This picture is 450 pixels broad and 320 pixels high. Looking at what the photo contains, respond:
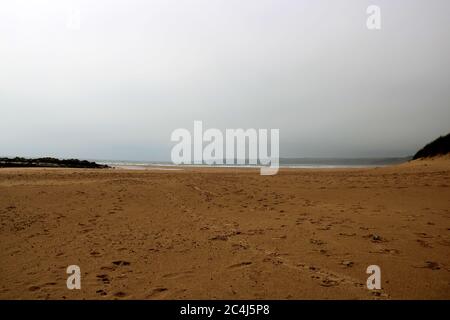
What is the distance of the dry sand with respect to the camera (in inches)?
173

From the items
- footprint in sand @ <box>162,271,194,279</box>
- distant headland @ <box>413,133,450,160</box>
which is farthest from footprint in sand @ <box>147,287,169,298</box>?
distant headland @ <box>413,133,450,160</box>

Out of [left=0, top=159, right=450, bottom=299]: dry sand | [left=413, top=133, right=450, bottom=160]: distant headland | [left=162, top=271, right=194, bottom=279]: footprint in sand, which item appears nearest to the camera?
[left=0, top=159, right=450, bottom=299]: dry sand

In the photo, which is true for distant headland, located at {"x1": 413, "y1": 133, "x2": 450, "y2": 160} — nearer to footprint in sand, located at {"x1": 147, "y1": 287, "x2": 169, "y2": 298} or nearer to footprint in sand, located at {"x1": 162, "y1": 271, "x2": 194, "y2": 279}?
footprint in sand, located at {"x1": 162, "y1": 271, "x2": 194, "y2": 279}

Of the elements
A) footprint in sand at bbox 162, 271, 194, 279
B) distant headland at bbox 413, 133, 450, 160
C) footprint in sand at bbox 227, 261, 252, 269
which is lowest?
footprint in sand at bbox 162, 271, 194, 279

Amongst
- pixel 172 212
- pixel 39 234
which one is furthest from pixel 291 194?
pixel 39 234

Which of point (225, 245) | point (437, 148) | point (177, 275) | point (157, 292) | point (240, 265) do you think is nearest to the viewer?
point (157, 292)

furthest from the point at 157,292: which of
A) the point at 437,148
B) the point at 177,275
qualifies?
the point at 437,148

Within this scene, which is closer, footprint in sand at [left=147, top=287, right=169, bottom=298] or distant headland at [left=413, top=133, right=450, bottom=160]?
footprint in sand at [left=147, top=287, right=169, bottom=298]

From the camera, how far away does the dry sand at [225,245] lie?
439cm

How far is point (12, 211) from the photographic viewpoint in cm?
923

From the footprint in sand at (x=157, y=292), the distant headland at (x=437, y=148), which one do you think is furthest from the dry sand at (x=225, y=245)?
the distant headland at (x=437, y=148)

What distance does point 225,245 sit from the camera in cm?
625

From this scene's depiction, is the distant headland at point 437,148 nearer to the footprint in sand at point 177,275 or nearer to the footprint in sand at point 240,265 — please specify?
the footprint in sand at point 240,265

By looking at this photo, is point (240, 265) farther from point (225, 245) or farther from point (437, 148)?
point (437, 148)
